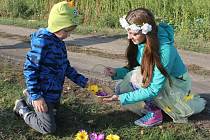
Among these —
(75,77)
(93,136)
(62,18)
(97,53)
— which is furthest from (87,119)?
(97,53)

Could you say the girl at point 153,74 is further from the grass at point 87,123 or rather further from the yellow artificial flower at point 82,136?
the yellow artificial flower at point 82,136

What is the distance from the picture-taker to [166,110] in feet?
14.3

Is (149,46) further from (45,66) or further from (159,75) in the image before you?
(45,66)

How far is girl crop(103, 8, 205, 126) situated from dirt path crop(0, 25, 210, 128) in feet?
2.12

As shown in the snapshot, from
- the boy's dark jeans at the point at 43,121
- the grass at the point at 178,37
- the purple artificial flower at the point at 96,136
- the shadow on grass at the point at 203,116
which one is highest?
the grass at the point at 178,37

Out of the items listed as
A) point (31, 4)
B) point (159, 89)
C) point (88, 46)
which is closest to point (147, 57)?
point (159, 89)

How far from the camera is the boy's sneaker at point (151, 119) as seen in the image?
4.30 meters

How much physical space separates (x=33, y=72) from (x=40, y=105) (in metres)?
0.28

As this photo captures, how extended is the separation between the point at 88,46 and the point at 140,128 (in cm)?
368

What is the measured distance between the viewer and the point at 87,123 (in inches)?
171

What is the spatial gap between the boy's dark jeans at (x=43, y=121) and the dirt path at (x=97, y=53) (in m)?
1.69

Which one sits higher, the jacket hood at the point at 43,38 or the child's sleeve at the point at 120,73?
the jacket hood at the point at 43,38

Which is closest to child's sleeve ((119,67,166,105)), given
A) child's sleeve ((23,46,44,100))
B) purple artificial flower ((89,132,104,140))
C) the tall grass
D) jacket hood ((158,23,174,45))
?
jacket hood ((158,23,174,45))

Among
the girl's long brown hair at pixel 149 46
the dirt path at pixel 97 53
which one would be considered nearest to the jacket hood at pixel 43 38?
the girl's long brown hair at pixel 149 46
